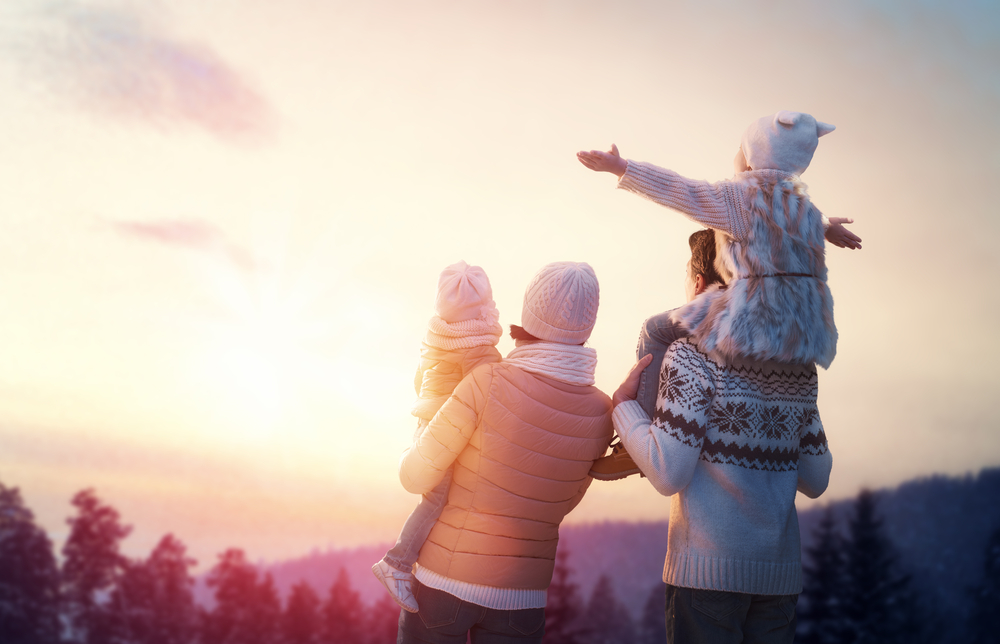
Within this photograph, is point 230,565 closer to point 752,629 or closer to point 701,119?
point 752,629

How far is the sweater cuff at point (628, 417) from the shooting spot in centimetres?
151

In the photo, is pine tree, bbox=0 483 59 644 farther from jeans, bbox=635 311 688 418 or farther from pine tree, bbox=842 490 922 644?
pine tree, bbox=842 490 922 644

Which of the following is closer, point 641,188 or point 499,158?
point 641,188

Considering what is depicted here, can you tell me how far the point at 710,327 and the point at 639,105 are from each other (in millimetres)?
2372

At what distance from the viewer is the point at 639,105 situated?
357cm

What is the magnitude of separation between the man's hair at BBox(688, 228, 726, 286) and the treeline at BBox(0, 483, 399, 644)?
99.2 inches

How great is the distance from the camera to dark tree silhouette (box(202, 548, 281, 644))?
340cm

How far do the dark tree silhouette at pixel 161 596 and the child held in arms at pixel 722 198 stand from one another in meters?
2.61

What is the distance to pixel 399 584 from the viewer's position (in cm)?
153

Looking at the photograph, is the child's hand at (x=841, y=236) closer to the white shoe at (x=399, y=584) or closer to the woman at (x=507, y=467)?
the woman at (x=507, y=467)

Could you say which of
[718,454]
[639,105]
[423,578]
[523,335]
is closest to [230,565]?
[423,578]

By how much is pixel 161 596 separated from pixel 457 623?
252 centimetres

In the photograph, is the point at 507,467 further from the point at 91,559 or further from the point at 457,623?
the point at 91,559

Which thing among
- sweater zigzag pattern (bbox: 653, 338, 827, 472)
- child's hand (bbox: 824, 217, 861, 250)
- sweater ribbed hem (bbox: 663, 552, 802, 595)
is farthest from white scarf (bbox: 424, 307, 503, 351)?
child's hand (bbox: 824, 217, 861, 250)
